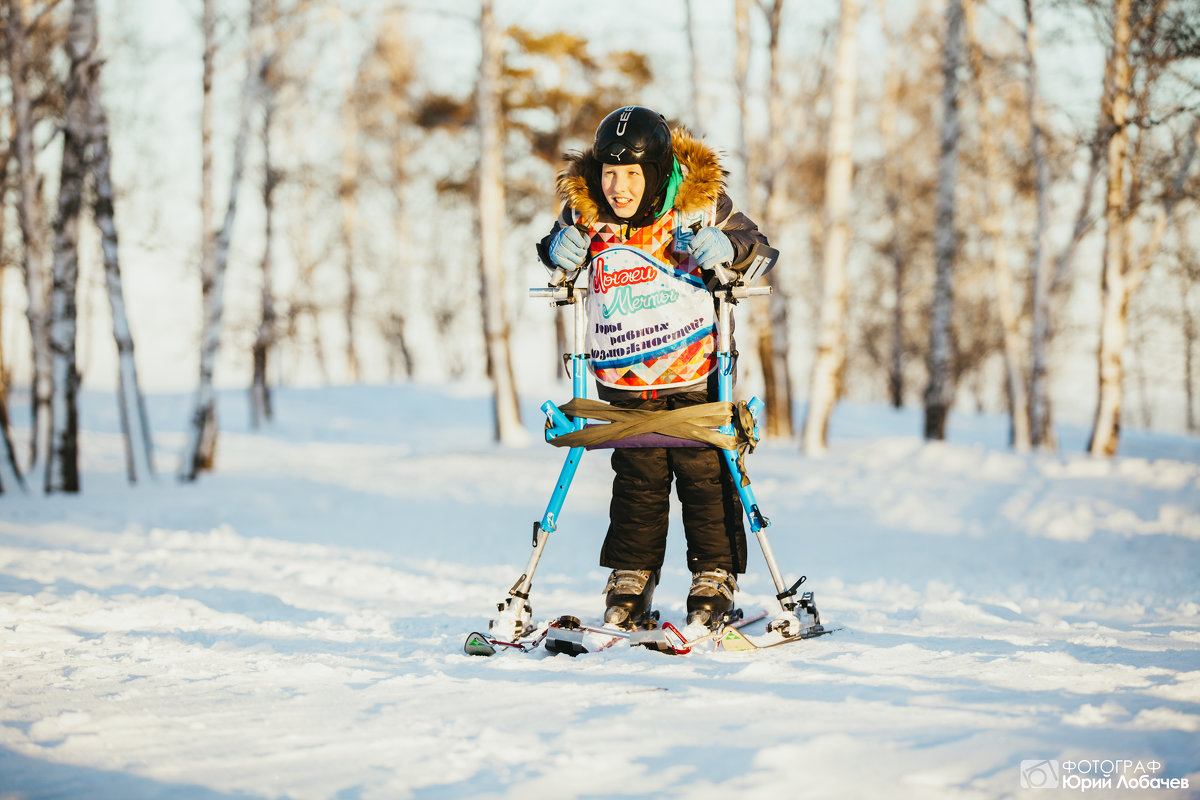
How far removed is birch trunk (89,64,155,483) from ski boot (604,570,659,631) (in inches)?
331

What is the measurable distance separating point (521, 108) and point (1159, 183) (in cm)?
1305

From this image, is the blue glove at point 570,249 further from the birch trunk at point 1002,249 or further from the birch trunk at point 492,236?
the birch trunk at point 1002,249

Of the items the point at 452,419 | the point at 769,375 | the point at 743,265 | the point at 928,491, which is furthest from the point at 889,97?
the point at 743,265

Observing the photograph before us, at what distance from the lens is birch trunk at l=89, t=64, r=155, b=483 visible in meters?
9.01

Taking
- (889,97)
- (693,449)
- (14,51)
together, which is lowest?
(693,449)

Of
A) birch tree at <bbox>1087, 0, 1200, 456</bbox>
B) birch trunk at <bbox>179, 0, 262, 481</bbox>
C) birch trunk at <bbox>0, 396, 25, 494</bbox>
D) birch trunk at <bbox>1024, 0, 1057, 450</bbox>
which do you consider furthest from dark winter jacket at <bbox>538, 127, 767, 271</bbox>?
birch trunk at <bbox>1024, 0, 1057, 450</bbox>

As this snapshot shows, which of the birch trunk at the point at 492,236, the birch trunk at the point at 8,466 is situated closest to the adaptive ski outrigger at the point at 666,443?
the birch trunk at the point at 8,466

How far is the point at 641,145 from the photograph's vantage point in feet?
10.2

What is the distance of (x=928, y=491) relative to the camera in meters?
7.21

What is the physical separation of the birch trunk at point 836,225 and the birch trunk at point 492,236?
4.41m

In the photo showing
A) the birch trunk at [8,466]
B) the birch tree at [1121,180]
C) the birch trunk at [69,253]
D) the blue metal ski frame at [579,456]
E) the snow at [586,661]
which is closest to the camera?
the snow at [586,661]

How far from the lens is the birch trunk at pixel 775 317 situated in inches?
484

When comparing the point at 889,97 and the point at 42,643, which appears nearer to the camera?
the point at 42,643

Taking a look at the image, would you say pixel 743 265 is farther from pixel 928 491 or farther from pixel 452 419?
pixel 452 419
